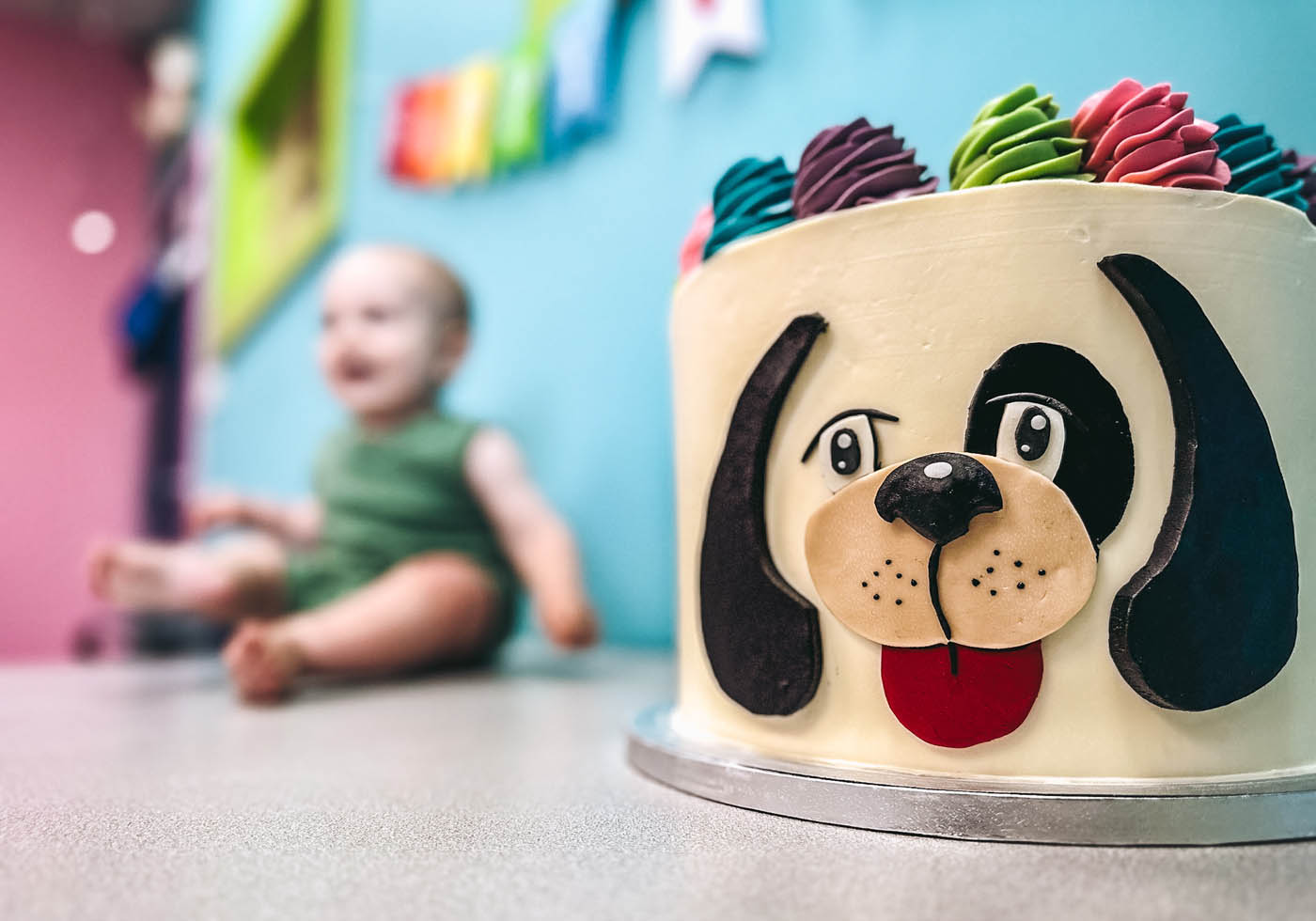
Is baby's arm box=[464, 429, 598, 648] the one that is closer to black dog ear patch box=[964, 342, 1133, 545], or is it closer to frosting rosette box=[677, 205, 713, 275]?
frosting rosette box=[677, 205, 713, 275]

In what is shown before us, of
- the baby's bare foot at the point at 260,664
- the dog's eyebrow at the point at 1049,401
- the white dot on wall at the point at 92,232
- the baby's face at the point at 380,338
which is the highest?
the white dot on wall at the point at 92,232

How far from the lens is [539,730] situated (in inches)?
29.3

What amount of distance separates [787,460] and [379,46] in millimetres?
1532

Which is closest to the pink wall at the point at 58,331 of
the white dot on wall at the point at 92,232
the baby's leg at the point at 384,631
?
the white dot on wall at the point at 92,232

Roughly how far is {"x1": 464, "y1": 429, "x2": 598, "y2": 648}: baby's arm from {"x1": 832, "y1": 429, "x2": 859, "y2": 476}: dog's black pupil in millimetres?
512

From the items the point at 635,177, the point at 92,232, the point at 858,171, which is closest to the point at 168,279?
the point at 92,232

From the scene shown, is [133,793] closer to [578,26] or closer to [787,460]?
[787,460]

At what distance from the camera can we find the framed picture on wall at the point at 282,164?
1.88 m

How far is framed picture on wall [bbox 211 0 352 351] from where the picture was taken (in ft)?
6.18

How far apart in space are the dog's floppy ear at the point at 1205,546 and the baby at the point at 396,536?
60 centimetres

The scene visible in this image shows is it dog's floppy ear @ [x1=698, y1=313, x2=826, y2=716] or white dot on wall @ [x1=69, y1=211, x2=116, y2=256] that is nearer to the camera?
dog's floppy ear @ [x1=698, y1=313, x2=826, y2=716]

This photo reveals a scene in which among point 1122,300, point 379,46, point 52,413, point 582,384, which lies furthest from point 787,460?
point 52,413

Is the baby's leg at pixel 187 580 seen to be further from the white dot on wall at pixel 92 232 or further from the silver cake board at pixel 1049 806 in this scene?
the white dot on wall at pixel 92 232

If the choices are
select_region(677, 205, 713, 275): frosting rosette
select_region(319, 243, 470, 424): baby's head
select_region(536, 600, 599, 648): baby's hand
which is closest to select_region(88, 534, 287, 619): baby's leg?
select_region(319, 243, 470, 424): baby's head
